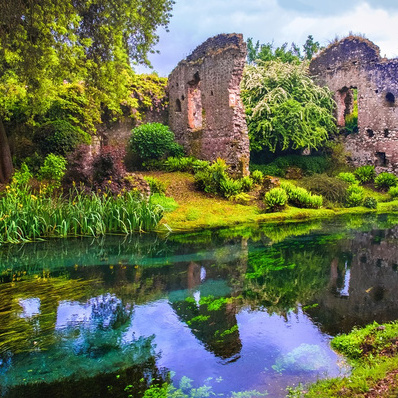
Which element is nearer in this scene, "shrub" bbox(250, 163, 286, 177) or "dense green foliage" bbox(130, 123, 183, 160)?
"dense green foliage" bbox(130, 123, 183, 160)

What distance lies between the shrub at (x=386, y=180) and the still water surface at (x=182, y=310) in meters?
8.86

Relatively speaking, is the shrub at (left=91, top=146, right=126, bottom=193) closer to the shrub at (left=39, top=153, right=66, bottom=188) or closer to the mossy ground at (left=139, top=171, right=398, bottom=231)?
the shrub at (left=39, top=153, right=66, bottom=188)

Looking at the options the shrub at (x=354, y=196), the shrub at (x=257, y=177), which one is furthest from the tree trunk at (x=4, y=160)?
the shrub at (x=354, y=196)

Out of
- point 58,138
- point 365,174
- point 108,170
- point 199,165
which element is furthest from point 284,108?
point 58,138

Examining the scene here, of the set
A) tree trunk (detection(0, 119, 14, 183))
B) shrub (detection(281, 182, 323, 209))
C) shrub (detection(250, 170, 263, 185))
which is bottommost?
shrub (detection(281, 182, 323, 209))

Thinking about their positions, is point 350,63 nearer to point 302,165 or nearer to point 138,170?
point 302,165

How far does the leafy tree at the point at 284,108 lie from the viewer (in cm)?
1898

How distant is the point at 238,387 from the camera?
395 centimetres

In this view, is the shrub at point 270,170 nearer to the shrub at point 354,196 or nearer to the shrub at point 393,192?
the shrub at point 354,196

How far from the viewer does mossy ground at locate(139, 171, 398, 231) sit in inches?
503

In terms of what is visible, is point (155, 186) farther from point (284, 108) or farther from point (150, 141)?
point (284, 108)

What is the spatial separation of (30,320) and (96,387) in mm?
2054

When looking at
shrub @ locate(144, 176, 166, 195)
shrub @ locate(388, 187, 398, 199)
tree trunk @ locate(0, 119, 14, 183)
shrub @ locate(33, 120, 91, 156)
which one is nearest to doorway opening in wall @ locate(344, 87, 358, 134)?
shrub @ locate(388, 187, 398, 199)

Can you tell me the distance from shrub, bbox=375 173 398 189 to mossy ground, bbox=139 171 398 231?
1.98 meters
